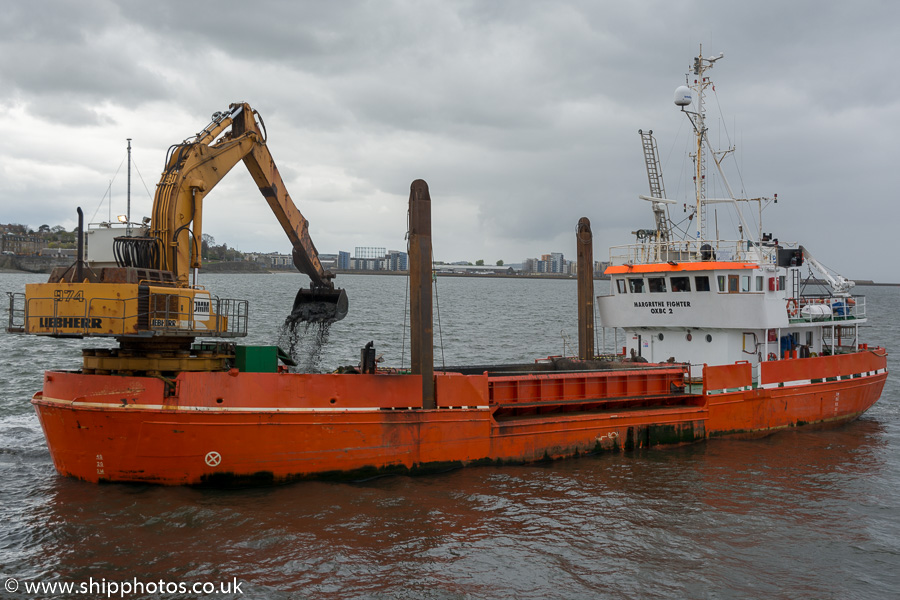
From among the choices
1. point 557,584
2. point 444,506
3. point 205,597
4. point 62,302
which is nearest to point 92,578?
point 205,597

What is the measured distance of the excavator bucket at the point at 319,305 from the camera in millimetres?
22562

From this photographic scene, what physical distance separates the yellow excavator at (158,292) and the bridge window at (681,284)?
1232 centimetres

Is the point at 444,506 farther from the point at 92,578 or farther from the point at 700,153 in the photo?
the point at 700,153

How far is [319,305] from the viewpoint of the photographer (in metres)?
22.6

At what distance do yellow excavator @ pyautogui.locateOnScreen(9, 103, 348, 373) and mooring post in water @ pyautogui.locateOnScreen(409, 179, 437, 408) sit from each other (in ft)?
12.2

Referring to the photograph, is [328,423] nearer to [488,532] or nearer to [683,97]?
[488,532]

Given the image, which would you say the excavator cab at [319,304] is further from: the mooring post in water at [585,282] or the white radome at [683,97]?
the white radome at [683,97]

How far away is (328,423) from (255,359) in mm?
1908

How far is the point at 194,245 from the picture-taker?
1345 centimetres

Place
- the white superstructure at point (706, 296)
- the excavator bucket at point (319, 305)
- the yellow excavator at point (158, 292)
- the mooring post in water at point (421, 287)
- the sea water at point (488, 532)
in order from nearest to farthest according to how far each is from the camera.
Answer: the sea water at point (488, 532)
the yellow excavator at point (158, 292)
the mooring post in water at point (421, 287)
the white superstructure at point (706, 296)
the excavator bucket at point (319, 305)

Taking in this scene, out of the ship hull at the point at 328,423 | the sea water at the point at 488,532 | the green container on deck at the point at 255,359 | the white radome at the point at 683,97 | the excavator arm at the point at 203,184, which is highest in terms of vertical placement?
the white radome at the point at 683,97

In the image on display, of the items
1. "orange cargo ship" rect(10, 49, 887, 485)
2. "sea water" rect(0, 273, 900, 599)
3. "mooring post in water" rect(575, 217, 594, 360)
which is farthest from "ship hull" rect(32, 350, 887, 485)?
"mooring post in water" rect(575, 217, 594, 360)

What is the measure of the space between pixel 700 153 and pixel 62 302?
57.8ft

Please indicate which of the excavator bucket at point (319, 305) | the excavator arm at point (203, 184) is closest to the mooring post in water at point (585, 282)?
the excavator bucket at point (319, 305)
